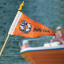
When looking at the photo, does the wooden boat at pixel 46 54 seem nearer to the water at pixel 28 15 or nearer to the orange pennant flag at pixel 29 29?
the orange pennant flag at pixel 29 29

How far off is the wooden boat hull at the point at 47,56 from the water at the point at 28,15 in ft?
8.05

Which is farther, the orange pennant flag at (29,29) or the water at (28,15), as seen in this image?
the water at (28,15)

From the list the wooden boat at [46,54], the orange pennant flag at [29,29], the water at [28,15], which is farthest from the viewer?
the water at [28,15]

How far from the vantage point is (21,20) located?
352 centimetres

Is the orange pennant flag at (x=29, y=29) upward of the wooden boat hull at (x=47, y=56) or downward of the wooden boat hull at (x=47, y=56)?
upward

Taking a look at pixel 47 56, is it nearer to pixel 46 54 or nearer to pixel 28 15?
pixel 46 54

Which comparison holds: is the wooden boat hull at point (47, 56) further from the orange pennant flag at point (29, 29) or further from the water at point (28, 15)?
the water at point (28, 15)

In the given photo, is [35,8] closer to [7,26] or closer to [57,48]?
[7,26]

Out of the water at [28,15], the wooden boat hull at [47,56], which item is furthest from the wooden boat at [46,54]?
the water at [28,15]

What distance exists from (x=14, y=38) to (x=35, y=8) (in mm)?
1440

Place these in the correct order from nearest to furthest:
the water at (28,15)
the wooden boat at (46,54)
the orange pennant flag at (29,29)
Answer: the wooden boat at (46,54)
the orange pennant flag at (29,29)
the water at (28,15)

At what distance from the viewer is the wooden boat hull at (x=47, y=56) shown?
3174mm

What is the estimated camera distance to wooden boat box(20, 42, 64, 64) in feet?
10.4

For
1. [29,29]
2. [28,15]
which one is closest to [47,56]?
[29,29]
